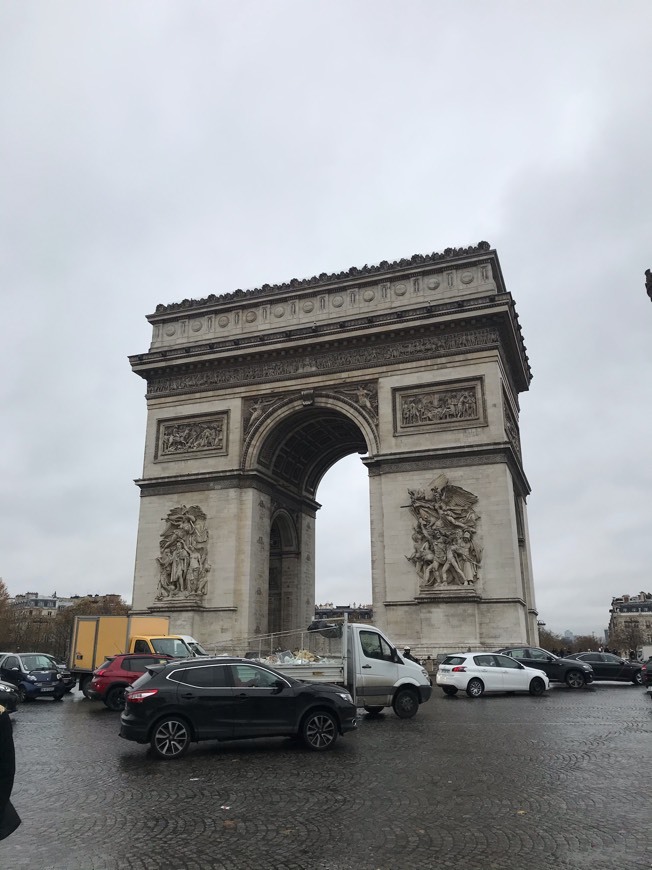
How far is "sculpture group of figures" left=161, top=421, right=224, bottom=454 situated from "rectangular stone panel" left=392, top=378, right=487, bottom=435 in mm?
8406

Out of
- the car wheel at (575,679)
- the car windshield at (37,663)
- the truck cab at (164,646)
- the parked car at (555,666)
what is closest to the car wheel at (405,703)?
the truck cab at (164,646)

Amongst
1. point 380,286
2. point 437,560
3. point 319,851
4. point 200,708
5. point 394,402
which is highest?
point 380,286

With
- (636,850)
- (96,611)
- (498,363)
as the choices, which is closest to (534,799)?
(636,850)

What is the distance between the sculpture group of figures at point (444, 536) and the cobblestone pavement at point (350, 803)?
44.8 feet

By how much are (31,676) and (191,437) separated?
14158 millimetres

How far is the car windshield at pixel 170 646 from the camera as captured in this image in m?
20.8

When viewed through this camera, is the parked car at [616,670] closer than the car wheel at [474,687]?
No

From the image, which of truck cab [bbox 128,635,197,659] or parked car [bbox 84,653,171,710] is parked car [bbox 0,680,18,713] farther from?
truck cab [bbox 128,635,197,659]

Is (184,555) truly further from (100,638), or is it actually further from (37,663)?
(37,663)

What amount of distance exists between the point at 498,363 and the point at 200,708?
21.4 m

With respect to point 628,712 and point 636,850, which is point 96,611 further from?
point 636,850

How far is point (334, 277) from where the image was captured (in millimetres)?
32781

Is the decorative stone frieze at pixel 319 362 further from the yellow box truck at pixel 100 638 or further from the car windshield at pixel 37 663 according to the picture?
the car windshield at pixel 37 663

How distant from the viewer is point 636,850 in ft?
19.2
